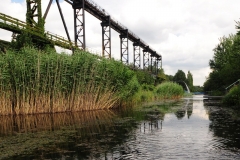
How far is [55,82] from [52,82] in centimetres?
36

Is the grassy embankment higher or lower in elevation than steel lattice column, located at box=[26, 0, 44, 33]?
lower

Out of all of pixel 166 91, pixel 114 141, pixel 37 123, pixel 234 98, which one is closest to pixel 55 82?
pixel 37 123

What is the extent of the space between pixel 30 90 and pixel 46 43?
12932mm

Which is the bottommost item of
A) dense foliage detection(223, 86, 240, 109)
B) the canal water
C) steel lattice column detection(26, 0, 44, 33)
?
the canal water

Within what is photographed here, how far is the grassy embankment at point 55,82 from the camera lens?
53.9 feet

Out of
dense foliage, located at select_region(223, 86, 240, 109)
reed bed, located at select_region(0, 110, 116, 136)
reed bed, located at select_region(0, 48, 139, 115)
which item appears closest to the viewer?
reed bed, located at select_region(0, 110, 116, 136)

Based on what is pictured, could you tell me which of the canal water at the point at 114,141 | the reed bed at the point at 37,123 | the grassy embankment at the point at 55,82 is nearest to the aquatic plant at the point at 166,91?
the grassy embankment at the point at 55,82

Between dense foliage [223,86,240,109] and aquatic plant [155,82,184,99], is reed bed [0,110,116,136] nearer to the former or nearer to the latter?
dense foliage [223,86,240,109]

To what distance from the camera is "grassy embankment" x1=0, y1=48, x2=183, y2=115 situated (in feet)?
53.9

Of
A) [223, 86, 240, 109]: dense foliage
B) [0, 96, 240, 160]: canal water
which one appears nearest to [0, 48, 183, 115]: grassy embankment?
[0, 96, 240, 160]: canal water

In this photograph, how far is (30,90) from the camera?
16656 mm

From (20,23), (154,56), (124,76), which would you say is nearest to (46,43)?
(20,23)

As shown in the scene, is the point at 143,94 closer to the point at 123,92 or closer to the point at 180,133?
the point at 123,92

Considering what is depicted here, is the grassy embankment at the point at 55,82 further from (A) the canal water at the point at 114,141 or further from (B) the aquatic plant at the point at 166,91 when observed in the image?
(B) the aquatic plant at the point at 166,91
